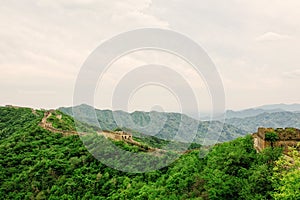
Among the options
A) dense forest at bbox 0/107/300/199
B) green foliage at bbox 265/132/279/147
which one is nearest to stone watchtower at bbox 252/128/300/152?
green foliage at bbox 265/132/279/147

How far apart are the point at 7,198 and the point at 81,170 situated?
5.15 meters

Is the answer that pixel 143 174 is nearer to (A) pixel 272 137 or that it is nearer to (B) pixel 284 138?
(A) pixel 272 137

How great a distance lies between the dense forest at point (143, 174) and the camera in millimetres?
16203

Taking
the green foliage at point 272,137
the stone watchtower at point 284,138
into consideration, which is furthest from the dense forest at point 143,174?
the green foliage at point 272,137

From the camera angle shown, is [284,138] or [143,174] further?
[143,174]

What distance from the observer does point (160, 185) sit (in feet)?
65.8

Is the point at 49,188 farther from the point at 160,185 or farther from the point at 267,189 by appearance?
the point at 267,189

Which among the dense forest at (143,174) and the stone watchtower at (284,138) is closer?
the dense forest at (143,174)

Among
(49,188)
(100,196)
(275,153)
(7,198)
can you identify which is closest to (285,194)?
(275,153)

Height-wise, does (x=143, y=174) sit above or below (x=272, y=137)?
below

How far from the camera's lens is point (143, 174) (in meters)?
22.8

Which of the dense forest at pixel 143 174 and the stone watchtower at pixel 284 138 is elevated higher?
the stone watchtower at pixel 284 138

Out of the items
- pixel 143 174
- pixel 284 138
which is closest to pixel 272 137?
pixel 284 138

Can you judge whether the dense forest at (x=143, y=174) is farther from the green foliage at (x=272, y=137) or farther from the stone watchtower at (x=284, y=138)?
the green foliage at (x=272, y=137)
